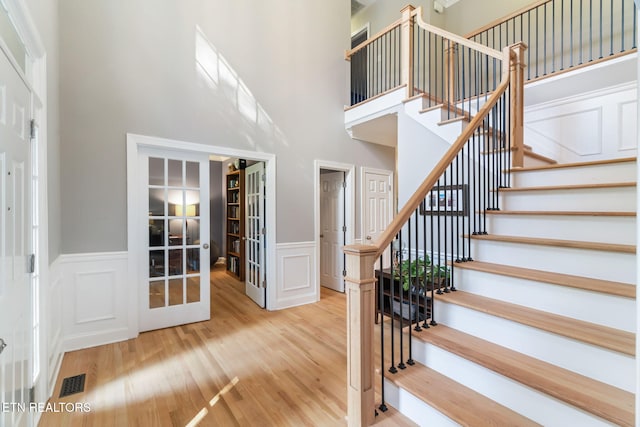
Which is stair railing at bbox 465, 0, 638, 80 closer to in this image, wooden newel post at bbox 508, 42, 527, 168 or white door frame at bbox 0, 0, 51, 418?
wooden newel post at bbox 508, 42, 527, 168

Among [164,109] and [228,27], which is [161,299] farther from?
[228,27]

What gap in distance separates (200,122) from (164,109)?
14.6 inches

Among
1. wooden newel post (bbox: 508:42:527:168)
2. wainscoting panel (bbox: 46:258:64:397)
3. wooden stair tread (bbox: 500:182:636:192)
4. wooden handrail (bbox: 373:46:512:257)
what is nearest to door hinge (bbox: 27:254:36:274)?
wainscoting panel (bbox: 46:258:64:397)

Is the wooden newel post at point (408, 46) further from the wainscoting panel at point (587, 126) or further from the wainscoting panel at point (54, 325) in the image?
the wainscoting panel at point (54, 325)

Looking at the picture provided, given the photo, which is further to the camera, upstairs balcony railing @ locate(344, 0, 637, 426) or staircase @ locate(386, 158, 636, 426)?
upstairs balcony railing @ locate(344, 0, 637, 426)

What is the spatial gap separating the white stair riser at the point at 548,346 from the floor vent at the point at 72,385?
8.68 feet

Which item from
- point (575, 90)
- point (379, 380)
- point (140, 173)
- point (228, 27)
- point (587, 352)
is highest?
point (228, 27)

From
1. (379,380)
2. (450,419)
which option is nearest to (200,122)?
(379,380)

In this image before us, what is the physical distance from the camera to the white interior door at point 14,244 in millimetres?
1188

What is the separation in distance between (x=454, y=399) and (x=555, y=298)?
0.80 meters

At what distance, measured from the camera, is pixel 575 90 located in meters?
3.44

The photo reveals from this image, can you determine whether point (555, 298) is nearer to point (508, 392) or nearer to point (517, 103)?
point (508, 392)

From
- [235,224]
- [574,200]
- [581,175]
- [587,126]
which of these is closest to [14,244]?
[574,200]

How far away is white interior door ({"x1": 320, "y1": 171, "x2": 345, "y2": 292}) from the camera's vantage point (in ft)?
15.1
